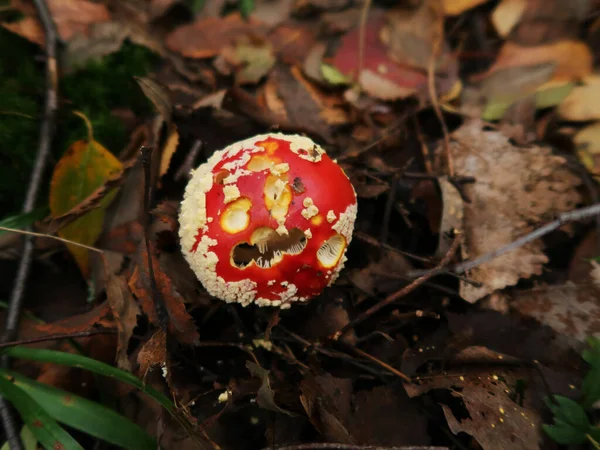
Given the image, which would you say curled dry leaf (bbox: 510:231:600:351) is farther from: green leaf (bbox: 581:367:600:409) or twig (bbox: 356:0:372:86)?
Result: twig (bbox: 356:0:372:86)

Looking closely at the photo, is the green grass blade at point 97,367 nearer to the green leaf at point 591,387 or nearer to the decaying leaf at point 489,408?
the decaying leaf at point 489,408

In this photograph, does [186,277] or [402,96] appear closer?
[186,277]

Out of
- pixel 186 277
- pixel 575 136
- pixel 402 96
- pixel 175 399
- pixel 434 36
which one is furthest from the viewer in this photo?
pixel 434 36

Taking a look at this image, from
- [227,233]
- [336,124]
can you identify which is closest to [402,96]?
[336,124]

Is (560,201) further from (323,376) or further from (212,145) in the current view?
(212,145)

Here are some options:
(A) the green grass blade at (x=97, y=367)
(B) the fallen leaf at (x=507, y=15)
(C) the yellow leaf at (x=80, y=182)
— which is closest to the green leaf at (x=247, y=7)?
(C) the yellow leaf at (x=80, y=182)
